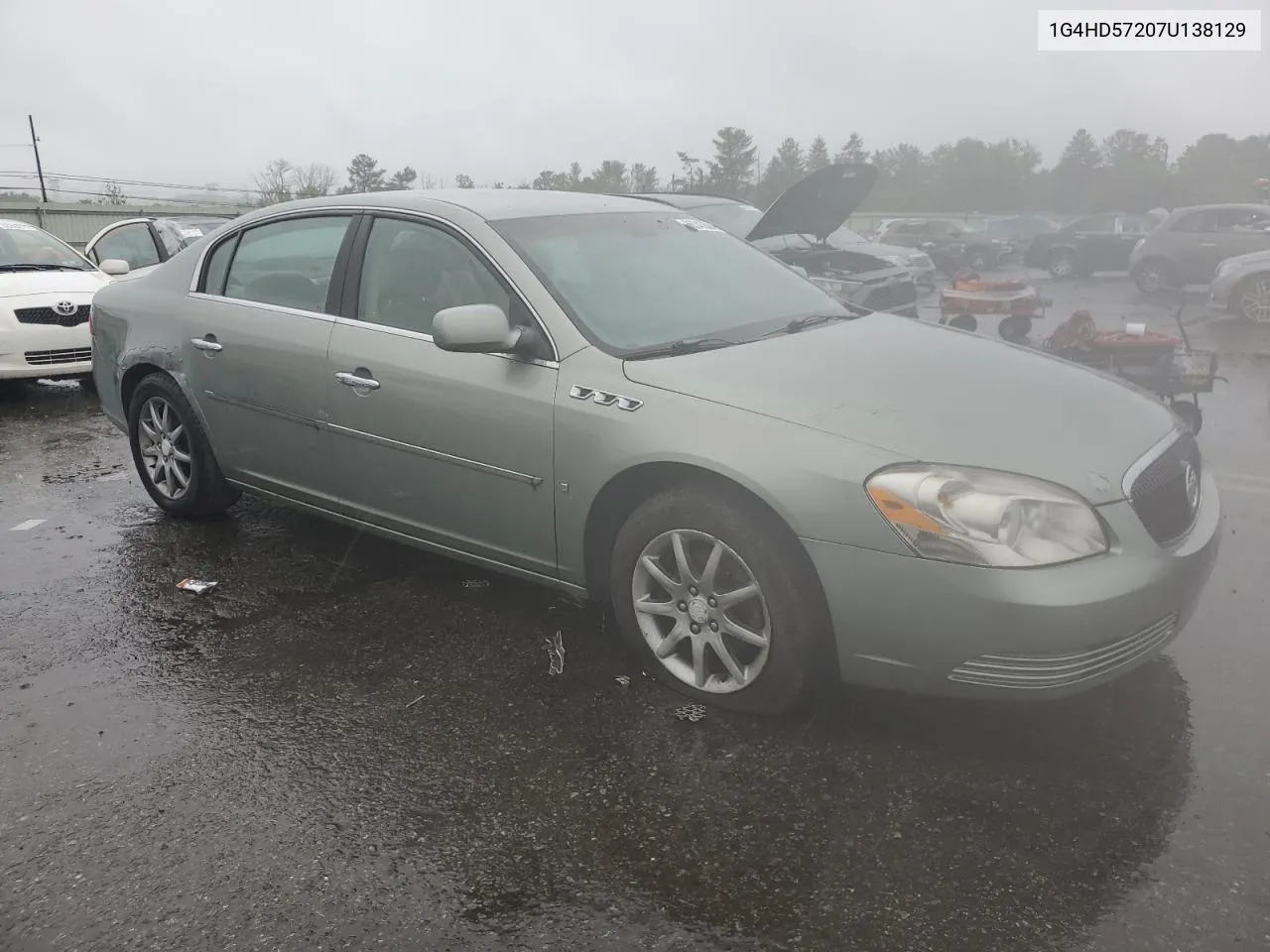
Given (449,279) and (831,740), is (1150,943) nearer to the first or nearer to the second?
(831,740)

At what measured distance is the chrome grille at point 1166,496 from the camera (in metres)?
2.89

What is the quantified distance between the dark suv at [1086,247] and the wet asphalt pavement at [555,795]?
68.9 ft

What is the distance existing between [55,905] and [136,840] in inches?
10.1

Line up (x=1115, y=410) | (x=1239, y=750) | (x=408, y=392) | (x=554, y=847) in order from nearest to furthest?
(x=554, y=847)
(x=1239, y=750)
(x=1115, y=410)
(x=408, y=392)

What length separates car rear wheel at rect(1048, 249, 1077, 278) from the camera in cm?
2355

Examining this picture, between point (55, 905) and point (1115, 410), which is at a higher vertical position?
point (1115, 410)

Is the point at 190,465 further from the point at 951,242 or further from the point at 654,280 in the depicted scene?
the point at 951,242

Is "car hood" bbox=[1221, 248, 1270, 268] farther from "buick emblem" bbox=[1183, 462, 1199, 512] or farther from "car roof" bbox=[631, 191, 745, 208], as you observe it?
"buick emblem" bbox=[1183, 462, 1199, 512]

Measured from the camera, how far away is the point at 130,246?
11992mm

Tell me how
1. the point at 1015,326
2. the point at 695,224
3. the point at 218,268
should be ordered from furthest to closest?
the point at 1015,326, the point at 218,268, the point at 695,224

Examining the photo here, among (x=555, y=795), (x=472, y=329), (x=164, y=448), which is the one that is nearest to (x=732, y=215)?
(x=164, y=448)

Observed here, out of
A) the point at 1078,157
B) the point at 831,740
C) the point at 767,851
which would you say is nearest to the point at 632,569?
the point at 831,740

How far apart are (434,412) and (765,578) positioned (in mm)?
1447

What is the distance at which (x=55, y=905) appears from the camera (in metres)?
2.40
